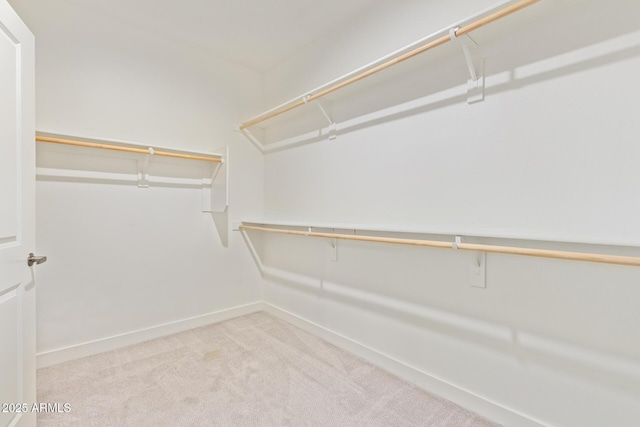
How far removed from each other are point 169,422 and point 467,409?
5.13 feet

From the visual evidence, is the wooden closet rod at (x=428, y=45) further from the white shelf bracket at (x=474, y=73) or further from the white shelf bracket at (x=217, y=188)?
the white shelf bracket at (x=217, y=188)

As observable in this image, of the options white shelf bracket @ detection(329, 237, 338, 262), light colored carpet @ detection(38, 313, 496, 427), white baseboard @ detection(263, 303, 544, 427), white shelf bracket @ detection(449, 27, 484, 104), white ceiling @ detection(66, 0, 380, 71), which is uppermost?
white ceiling @ detection(66, 0, 380, 71)

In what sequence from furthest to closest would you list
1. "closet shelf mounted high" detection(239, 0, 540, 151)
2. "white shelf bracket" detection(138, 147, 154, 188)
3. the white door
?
1. "white shelf bracket" detection(138, 147, 154, 188)
2. "closet shelf mounted high" detection(239, 0, 540, 151)
3. the white door

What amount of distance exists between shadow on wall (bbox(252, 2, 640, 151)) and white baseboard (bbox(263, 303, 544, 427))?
158 cm

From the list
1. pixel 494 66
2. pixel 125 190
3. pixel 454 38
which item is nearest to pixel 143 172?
pixel 125 190

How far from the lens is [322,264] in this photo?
8.51 feet

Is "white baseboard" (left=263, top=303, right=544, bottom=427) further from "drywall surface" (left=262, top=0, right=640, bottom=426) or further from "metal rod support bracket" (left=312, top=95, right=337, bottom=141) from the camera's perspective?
"metal rod support bracket" (left=312, top=95, right=337, bottom=141)

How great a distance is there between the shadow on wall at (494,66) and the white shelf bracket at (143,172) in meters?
1.50

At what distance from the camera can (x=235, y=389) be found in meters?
1.86

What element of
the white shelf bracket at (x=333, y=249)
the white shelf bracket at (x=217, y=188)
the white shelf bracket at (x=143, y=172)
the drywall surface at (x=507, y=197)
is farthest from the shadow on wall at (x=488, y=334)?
the white shelf bracket at (x=143, y=172)

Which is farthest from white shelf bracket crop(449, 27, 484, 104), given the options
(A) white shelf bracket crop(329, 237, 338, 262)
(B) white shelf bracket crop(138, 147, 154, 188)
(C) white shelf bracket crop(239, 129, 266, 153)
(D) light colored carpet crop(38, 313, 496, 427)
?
(B) white shelf bracket crop(138, 147, 154, 188)

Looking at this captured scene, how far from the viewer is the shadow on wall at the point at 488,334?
4.16 feet

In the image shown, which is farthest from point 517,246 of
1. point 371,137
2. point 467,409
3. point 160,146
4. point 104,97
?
point 104,97

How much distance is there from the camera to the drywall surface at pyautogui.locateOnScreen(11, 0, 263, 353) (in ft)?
7.09
